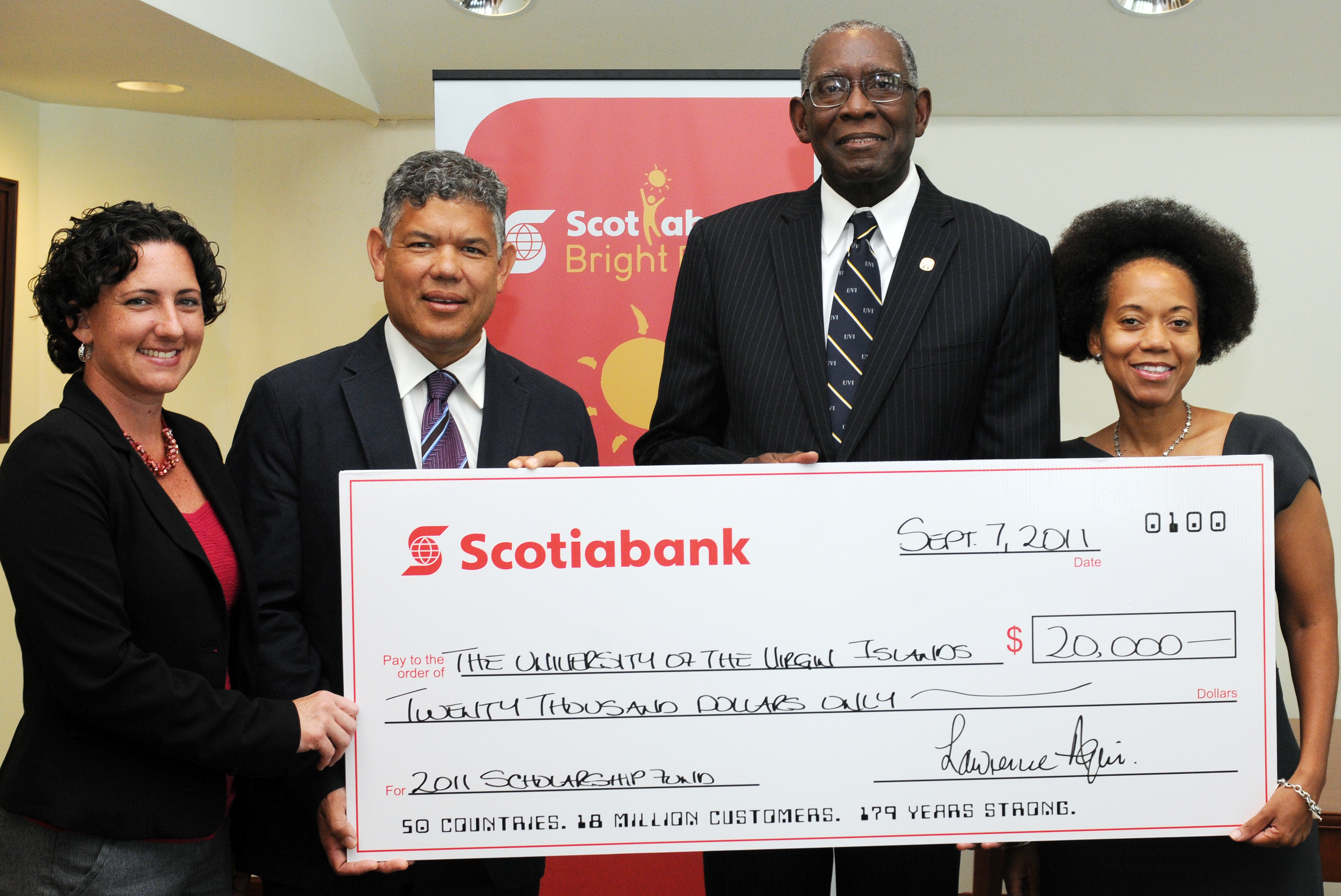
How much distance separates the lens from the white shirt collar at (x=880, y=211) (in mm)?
1678

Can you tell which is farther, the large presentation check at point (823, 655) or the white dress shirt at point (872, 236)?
the white dress shirt at point (872, 236)

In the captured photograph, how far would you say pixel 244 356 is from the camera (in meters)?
3.74

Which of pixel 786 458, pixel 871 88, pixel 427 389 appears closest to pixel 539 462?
pixel 427 389

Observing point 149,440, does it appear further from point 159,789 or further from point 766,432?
point 766,432

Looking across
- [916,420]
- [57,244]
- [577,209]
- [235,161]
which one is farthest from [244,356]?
[916,420]

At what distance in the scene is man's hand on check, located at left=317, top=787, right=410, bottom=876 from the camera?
59.4 inches

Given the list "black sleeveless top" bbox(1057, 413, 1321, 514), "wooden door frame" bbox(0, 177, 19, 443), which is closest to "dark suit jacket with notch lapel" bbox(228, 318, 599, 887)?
"black sleeveless top" bbox(1057, 413, 1321, 514)

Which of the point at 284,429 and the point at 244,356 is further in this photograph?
the point at 244,356

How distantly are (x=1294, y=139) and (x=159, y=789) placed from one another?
13.1 feet

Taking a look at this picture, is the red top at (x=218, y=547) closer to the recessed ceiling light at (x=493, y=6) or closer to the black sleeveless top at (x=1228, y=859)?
the black sleeveless top at (x=1228, y=859)

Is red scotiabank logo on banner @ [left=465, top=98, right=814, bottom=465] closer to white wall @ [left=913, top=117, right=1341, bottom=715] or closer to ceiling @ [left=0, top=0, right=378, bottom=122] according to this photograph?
ceiling @ [left=0, top=0, right=378, bottom=122]

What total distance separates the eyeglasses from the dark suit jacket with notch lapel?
0.82 meters

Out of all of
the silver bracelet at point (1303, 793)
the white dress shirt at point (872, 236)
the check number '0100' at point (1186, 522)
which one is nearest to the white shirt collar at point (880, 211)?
the white dress shirt at point (872, 236)

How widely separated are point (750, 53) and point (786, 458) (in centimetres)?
215
